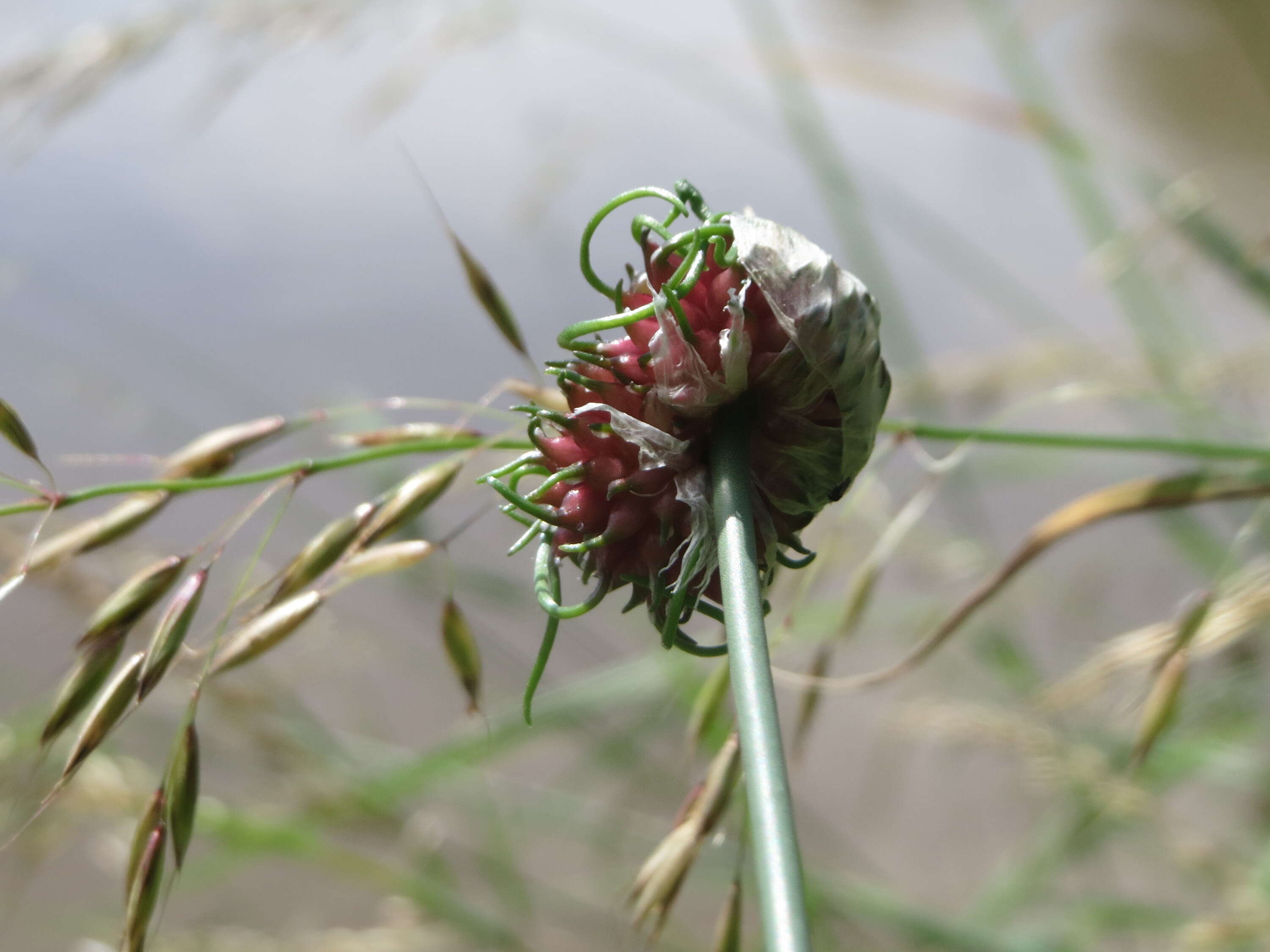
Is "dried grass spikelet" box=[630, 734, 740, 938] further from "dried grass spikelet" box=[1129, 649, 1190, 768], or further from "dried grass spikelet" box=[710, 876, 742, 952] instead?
"dried grass spikelet" box=[1129, 649, 1190, 768]

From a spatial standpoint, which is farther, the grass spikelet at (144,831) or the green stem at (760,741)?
the grass spikelet at (144,831)

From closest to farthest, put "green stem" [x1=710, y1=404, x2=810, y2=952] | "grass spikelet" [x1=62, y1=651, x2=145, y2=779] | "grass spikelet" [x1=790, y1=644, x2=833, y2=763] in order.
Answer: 1. "green stem" [x1=710, y1=404, x2=810, y2=952]
2. "grass spikelet" [x1=62, y1=651, x2=145, y2=779]
3. "grass spikelet" [x1=790, y1=644, x2=833, y2=763]

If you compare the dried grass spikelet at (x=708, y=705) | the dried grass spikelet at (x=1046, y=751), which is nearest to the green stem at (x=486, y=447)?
the dried grass spikelet at (x=708, y=705)

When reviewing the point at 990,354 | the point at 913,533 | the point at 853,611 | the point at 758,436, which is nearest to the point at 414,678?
the point at 913,533

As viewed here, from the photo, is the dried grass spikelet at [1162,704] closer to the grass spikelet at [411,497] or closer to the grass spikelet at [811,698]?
the grass spikelet at [811,698]

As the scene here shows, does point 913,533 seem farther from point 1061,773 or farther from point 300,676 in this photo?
point 300,676

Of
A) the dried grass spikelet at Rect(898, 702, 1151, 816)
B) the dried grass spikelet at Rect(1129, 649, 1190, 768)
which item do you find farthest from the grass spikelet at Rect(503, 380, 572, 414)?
the dried grass spikelet at Rect(898, 702, 1151, 816)
